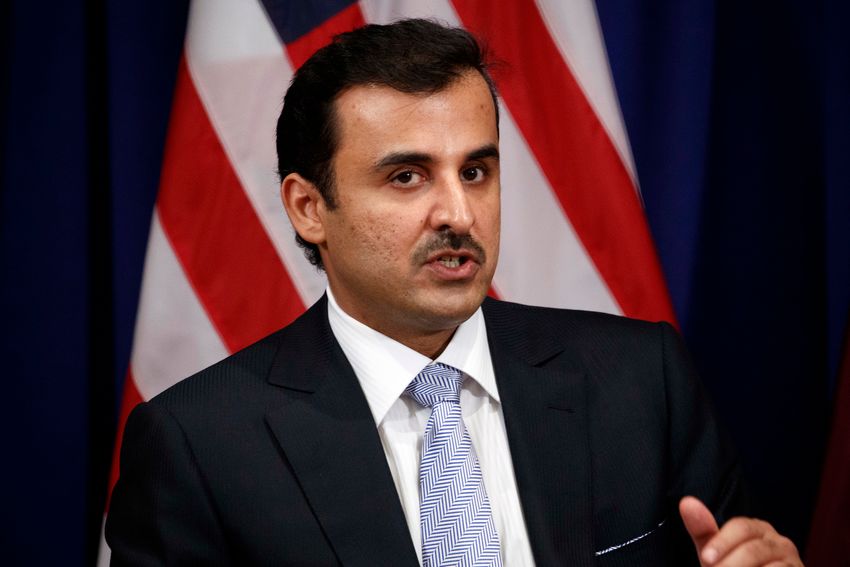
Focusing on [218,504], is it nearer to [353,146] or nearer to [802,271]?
[353,146]

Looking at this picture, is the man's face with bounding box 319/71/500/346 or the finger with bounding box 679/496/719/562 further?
the man's face with bounding box 319/71/500/346

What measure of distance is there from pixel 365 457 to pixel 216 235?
2.72ft

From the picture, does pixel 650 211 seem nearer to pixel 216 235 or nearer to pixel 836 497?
pixel 836 497

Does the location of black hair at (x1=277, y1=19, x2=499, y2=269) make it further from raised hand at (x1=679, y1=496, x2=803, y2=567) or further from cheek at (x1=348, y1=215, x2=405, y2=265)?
raised hand at (x1=679, y1=496, x2=803, y2=567)

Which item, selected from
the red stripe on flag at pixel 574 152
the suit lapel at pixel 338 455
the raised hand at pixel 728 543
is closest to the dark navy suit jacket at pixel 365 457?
the suit lapel at pixel 338 455

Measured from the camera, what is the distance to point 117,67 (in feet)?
7.58

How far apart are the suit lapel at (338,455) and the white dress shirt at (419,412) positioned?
33mm

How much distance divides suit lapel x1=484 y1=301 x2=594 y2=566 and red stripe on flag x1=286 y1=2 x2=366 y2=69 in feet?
2.58

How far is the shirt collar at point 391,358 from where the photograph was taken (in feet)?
5.28

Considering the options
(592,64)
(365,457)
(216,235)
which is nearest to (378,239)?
(365,457)

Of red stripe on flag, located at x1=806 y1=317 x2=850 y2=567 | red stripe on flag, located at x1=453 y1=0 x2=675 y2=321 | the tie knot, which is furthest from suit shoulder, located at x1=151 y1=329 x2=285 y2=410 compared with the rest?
red stripe on flag, located at x1=806 y1=317 x2=850 y2=567

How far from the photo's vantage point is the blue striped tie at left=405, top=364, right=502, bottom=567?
149cm

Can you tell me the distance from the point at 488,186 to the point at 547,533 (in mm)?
547

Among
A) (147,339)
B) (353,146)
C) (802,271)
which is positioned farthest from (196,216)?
(802,271)
